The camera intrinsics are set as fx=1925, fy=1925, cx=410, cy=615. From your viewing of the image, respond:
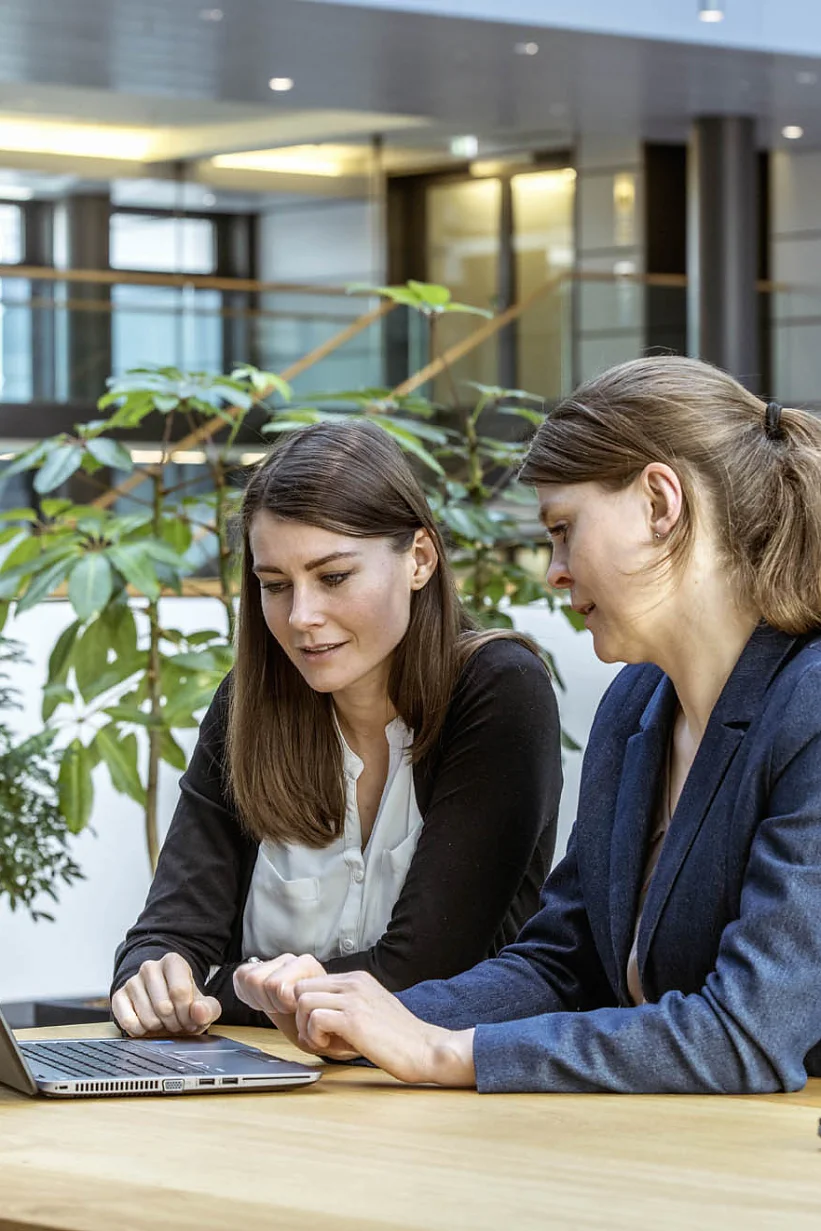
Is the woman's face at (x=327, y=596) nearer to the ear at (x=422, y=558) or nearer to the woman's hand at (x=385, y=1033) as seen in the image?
the ear at (x=422, y=558)

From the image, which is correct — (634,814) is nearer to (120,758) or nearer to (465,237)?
(120,758)

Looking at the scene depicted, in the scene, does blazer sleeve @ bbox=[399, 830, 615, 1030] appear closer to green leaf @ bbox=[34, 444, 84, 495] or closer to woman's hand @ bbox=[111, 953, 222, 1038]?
woman's hand @ bbox=[111, 953, 222, 1038]

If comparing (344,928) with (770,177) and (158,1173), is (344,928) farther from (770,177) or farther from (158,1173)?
(770,177)

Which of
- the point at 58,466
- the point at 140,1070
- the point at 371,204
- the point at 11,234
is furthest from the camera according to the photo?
the point at 371,204

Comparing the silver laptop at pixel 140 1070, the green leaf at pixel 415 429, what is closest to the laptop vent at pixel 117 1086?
the silver laptop at pixel 140 1070

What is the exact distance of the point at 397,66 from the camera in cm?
937

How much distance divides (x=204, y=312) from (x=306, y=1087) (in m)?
11.4

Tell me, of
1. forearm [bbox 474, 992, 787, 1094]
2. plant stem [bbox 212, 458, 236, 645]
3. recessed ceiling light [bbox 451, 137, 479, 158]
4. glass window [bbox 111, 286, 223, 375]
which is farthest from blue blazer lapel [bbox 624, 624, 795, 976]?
recessed ceiling light [bbox 451, 137, 479, 158]

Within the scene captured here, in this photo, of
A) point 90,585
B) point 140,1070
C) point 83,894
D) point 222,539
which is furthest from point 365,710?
point 83,894

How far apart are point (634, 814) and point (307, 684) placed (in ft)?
2.07

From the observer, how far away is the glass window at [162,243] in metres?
14.2

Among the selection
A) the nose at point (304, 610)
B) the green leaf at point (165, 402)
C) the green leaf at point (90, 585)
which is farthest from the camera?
the green leaf at point (165, 402)

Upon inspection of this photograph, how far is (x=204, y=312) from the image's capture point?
12.9m

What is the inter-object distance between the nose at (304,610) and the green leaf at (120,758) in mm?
1668
